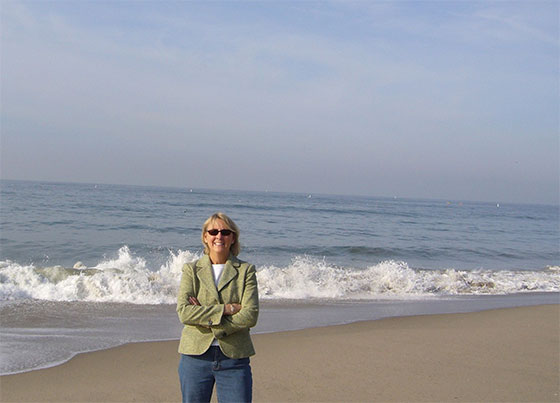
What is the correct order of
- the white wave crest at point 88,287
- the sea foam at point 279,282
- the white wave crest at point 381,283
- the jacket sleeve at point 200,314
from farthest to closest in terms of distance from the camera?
the white wave crest at point 381,283 → the sea foam at point 279,282 → the white wave crest at point 88,287 → the jacket sleeve at point 200,314

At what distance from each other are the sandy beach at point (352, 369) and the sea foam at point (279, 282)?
3.62 meters

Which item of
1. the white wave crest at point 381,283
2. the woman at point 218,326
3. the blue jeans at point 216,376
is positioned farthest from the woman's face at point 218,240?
the white wave crest at point 381,283

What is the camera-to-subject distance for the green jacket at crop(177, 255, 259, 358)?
2857mm

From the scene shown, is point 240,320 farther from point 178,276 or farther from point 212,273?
point 178,276

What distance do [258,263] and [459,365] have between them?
10.2m

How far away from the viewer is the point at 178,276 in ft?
37.2

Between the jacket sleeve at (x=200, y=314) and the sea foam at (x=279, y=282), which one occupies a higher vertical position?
the jacket sleeve at (x=200, y=314)

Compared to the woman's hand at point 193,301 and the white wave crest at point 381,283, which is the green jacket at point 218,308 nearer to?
the woman's hand at point 193,301

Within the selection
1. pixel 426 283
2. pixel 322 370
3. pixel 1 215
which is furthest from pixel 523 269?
pixel 1 215

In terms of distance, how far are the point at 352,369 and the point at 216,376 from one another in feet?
10.5

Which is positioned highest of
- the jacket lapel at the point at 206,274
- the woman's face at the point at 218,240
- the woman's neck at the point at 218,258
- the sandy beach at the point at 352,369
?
the woman's face at the point at 218,240

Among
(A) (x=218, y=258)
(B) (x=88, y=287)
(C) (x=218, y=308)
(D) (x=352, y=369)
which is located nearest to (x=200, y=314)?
(C) (x=218, y=308)

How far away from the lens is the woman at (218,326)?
286 centimetres

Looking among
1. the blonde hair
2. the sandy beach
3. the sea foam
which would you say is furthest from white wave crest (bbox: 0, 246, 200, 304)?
the blonde hair
